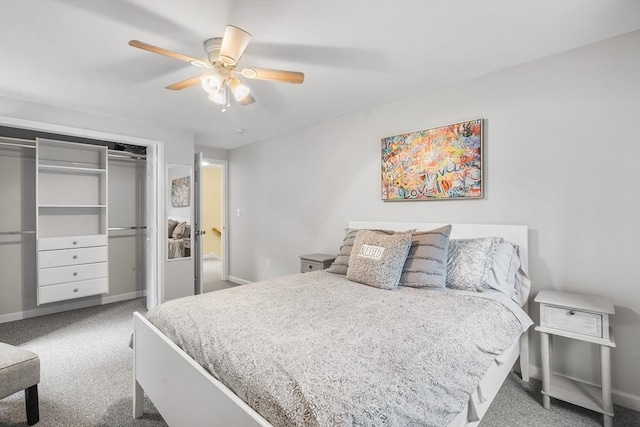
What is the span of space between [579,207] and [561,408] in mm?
1335

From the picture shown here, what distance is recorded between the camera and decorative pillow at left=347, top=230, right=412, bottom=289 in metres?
2.21

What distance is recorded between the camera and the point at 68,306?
3.96m

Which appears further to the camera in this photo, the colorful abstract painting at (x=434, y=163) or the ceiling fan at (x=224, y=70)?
the colorful abstract painting at (x=434, y=163)

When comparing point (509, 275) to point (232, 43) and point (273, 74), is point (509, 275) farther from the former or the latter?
point (232, 43)

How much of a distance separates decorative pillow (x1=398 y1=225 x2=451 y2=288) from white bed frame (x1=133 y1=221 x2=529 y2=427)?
1.90 ft

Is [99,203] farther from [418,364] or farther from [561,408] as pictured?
[561,408]

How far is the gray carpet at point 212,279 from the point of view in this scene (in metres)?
5.06

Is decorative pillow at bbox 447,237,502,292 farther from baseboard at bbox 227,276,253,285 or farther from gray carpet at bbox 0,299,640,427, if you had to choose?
baseboard at bbox 227,276,253,285

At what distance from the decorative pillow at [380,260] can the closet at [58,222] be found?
3.44 metres

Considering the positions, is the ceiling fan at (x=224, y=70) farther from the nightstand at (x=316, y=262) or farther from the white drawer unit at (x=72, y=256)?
the white drawer unit at (x=72, y=256)

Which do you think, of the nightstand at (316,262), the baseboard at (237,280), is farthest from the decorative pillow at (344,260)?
the baseboard at (237,280)

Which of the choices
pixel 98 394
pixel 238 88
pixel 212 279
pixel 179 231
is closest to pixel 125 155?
pixel 179 231

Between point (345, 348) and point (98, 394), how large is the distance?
6.55 ft

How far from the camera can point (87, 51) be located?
7.04 ft
